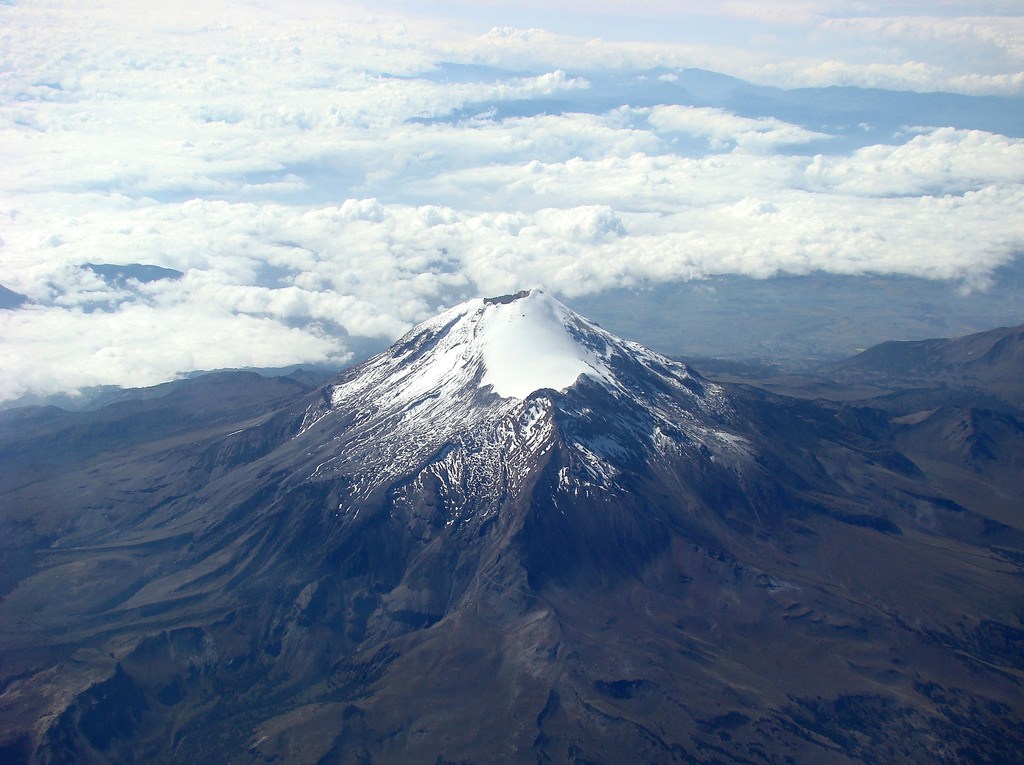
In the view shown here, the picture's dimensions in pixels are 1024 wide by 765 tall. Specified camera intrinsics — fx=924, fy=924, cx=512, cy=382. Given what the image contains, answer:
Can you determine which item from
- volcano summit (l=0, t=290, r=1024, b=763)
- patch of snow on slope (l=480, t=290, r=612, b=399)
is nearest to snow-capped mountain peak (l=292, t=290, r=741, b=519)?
patch of snow on slope (l=480, t=290, r=612, b=399)

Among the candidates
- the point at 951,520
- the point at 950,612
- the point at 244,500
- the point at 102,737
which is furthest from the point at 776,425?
Result: the point at 102,737

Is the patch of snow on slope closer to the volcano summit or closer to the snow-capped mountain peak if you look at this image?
the snow-capped mountain peak

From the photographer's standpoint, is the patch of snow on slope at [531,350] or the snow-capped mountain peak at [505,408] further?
the patch of snow on slope at [531,350]

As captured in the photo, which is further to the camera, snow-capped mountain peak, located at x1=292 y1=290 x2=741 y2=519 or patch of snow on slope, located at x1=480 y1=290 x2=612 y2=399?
patch of snow on slope, located at x1=480 y1=290 x2=612 y2=399

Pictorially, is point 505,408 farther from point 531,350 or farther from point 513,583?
point 513,583

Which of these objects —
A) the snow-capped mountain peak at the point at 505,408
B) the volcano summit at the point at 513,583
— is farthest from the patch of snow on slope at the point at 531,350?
the volcano summit at the point at 513,583

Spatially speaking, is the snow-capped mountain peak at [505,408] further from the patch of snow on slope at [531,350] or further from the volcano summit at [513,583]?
the volcano summit at [513,583]

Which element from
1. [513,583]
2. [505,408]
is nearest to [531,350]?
[505,408]

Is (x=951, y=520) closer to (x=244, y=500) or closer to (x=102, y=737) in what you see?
(x=244, y=500)
